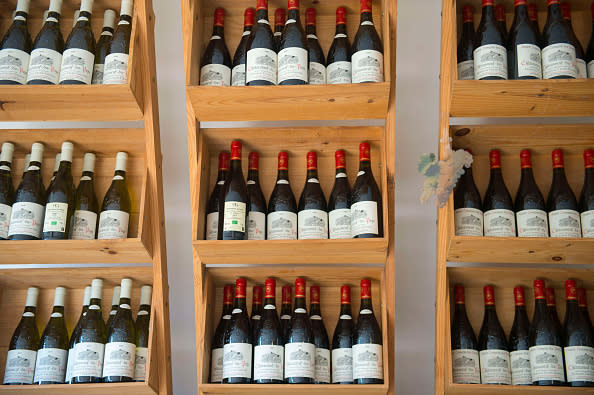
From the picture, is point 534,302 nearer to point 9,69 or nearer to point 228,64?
point 228,64

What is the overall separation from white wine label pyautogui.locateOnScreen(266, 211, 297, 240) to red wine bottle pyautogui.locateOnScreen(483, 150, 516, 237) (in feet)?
1.60

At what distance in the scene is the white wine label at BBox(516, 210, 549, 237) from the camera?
1.63 metres

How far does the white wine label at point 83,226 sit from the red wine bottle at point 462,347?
972mm

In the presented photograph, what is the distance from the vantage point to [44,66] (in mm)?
1646

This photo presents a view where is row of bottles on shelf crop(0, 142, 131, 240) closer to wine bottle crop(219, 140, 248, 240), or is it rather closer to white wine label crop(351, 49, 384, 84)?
wine bottle crop(219, 140, 248, 240)

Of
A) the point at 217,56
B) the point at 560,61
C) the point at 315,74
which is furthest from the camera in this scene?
the point at 217,56

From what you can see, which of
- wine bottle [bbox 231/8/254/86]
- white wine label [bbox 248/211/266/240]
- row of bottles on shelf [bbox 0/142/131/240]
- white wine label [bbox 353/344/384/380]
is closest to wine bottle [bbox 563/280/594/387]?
white wine label [bbox 353/344/384/380]

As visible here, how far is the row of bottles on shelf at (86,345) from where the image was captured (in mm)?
Result: 1644

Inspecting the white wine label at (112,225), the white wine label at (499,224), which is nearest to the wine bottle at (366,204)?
the white wine label at (499,224)

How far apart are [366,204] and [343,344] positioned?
397 mm

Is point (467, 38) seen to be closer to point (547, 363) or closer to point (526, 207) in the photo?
point (526, 207)

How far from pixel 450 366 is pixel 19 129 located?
4.20ft

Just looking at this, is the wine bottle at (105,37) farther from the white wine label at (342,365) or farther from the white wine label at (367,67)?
the white wine label at (342,365)

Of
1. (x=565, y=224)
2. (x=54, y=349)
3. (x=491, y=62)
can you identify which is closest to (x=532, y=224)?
(x=565, y=224)
